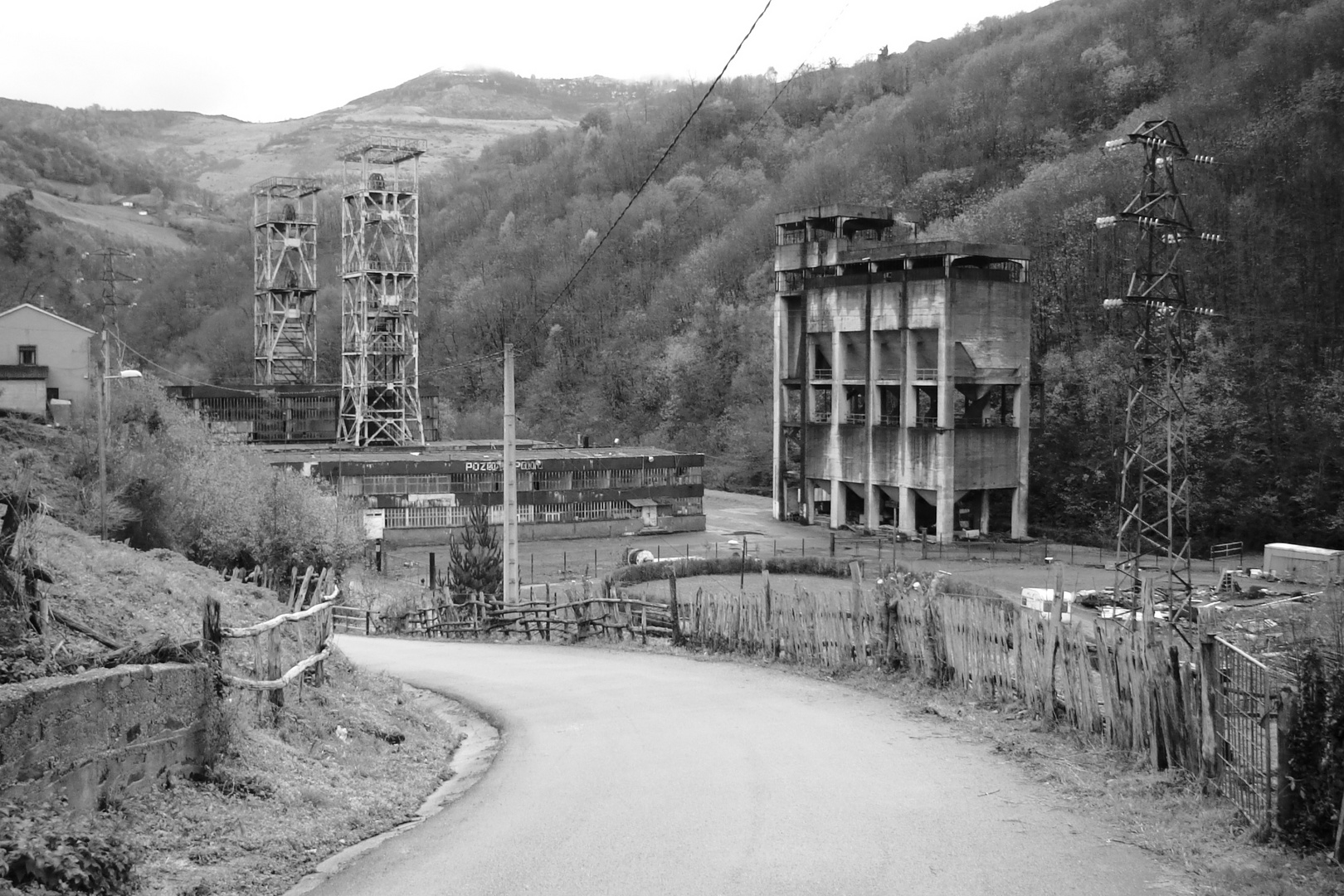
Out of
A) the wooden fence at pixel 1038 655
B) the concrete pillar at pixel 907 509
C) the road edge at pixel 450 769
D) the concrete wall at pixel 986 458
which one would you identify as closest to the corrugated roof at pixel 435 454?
the concrete pillar at pixel 907 509

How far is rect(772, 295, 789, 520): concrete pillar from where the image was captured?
6500 centimetres

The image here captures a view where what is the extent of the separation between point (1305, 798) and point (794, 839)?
3.74 meters

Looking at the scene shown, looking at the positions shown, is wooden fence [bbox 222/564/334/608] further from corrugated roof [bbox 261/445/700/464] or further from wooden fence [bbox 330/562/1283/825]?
corrugated roof [bbox 261/445/700/464]

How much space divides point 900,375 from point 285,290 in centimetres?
4687

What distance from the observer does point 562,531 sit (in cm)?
5831

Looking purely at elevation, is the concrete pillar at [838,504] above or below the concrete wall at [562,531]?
above

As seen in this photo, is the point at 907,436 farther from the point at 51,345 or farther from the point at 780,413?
the point at 51,345

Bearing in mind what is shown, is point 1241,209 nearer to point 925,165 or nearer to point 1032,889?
point 925,165

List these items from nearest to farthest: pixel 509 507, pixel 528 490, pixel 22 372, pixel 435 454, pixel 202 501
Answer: pixel 509 507 → pixel 202 501 → pixel 22 372 → pixel 528 490 → pixel 435 454

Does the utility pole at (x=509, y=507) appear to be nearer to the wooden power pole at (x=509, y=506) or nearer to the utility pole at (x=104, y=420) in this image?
the wooden power pole at (x=509, y=506)

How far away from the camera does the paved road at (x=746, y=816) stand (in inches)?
334

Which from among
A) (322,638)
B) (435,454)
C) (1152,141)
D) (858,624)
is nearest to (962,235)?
(435,454)

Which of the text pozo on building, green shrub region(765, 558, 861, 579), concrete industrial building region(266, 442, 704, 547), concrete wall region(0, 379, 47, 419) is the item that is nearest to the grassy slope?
green shrub region(765, 558, 861, 579)

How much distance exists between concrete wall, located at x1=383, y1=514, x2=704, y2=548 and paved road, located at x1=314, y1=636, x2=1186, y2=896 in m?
40.1
